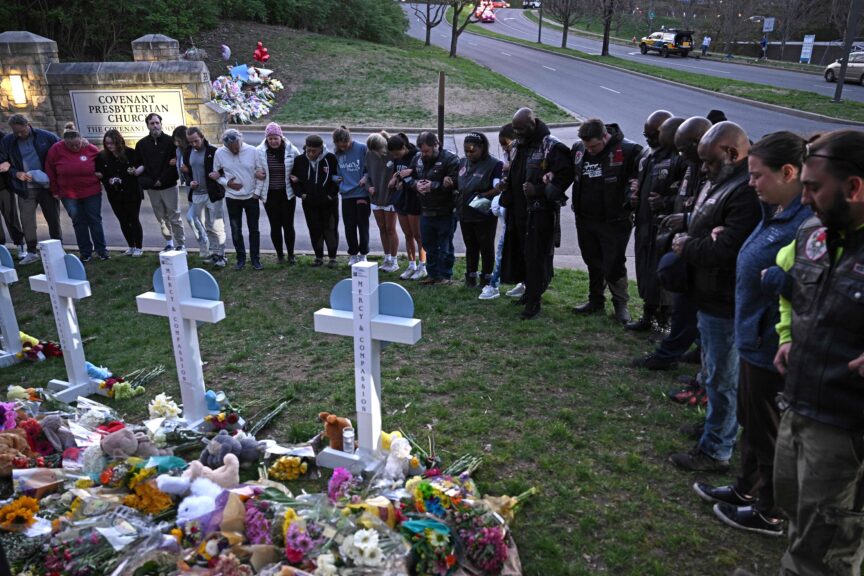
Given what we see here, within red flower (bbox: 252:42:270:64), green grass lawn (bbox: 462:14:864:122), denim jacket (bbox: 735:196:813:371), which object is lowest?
green grass lawn (bbox: 462:14:864:122)

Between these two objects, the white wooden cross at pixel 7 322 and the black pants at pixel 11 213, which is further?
the black pants at pixel 11 213

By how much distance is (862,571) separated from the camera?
3217mm

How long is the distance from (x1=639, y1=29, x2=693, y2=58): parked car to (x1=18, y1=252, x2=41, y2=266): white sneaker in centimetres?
3946

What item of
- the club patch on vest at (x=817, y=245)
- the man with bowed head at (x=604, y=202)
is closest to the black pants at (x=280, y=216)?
the man with bowed head at (x=604, y=202)

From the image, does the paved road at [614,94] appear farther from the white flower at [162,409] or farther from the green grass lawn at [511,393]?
the white flower at [162,409]

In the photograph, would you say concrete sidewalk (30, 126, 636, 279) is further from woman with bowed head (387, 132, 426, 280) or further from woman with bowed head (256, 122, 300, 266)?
woman with bowed head (387, 132, 426, 280)

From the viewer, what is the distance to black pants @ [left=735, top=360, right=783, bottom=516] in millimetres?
3418

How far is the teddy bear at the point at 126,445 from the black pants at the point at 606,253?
455 cm

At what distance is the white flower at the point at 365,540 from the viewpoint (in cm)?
296

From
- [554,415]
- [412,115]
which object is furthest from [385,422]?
[412,115]

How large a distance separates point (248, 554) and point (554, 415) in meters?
2.55

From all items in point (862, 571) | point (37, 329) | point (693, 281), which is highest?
point (693, 281)

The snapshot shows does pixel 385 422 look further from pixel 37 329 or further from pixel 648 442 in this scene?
pixel 37 329

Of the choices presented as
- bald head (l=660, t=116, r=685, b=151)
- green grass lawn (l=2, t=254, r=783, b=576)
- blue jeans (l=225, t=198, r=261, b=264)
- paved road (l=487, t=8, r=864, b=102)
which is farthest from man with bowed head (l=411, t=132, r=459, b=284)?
paved road (l=487, t=8, r=864, b=102)
